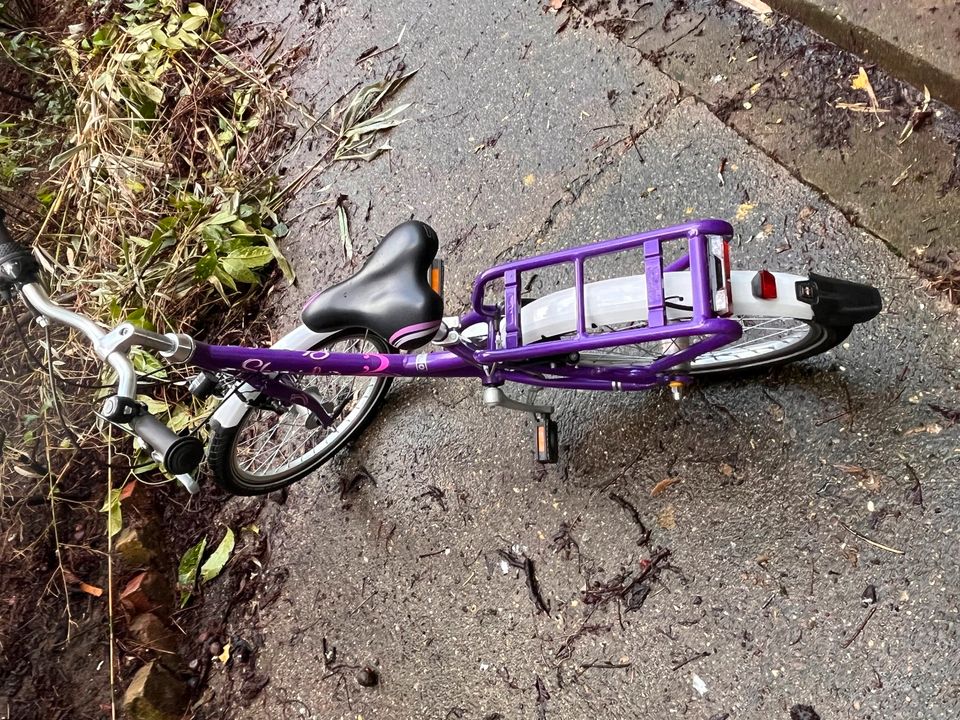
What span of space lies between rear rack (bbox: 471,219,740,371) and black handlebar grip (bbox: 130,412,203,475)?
87 centimetres

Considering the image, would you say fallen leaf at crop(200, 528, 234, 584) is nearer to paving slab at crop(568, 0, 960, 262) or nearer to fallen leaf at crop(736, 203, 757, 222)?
fallen leaf at crop(736, 203, 757, 222)

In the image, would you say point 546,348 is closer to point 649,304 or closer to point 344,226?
point 649,304

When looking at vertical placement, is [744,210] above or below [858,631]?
above

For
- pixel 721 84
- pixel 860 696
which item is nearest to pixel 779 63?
pixel 721 84

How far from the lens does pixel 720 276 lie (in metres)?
1.75

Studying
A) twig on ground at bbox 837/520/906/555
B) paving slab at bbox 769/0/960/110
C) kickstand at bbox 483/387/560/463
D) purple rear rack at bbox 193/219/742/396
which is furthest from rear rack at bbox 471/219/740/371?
paving slab at bbox 769/0/960/110

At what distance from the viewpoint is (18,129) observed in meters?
4.11

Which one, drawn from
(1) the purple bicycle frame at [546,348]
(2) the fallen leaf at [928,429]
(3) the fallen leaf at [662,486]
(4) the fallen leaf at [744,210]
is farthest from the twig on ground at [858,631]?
(4) the fallen leaf at [744,210]

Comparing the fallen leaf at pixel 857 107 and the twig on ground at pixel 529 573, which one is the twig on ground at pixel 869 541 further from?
the fallen leaf at pixel 857 107

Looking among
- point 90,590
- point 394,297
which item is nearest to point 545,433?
point 394,297

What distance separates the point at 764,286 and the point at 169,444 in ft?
4.97

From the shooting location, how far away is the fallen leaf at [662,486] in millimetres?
2391

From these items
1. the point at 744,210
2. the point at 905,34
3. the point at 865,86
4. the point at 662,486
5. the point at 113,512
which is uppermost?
the point at 905,34

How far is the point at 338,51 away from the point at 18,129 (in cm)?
206
